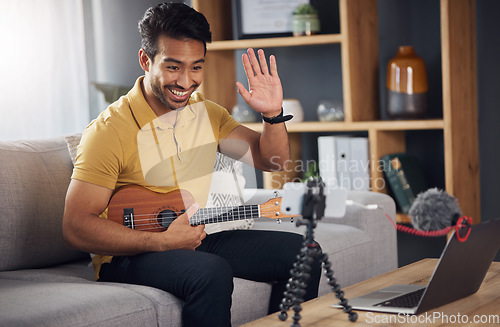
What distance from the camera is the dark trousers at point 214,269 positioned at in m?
1.59

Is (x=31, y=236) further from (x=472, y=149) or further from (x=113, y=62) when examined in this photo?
(x=472, y=149)

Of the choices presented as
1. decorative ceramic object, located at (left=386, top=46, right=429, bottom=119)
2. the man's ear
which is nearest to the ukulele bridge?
the man's ear

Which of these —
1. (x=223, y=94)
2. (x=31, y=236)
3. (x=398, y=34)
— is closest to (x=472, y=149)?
(x=398, y=34)

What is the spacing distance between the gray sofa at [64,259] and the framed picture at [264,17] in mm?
952

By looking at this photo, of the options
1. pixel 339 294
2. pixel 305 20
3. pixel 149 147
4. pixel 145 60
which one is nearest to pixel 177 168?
pixel 149 147

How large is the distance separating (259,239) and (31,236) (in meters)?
0.66

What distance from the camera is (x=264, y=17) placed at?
3109mm

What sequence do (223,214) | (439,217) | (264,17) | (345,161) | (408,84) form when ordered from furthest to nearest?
(264,17), (345,161), (408,84), (223,214), (439,217)

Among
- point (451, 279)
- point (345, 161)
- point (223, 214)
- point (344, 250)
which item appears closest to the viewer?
point (451, 279)

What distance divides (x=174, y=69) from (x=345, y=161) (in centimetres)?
128

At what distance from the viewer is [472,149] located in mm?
2836

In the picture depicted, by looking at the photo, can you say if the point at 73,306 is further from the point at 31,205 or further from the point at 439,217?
the point at 439,217

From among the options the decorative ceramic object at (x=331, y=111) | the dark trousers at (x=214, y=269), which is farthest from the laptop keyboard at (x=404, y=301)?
the decorative ceramic object at (x=331, y=111)

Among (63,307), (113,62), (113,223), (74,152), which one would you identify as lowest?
(63,307)
